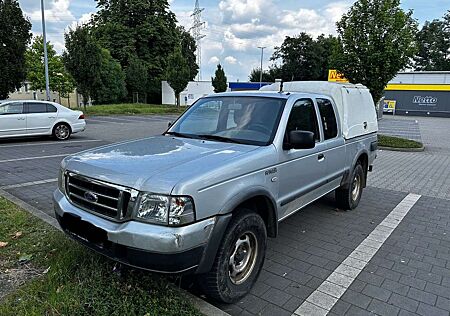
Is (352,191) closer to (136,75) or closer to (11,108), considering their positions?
(11,108)

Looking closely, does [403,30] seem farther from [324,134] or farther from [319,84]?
[324,134]

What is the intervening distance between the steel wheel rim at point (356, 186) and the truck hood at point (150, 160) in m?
3.18

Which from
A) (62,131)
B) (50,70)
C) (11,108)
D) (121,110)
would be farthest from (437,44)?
(11,108)

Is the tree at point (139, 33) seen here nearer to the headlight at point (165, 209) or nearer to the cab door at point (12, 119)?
the cab door at point (12, 119)

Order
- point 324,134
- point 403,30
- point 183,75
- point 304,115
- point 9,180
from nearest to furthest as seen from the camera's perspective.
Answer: point 304,115 → point 324,134 → point 9,180 → point 403,30 → point 183,75

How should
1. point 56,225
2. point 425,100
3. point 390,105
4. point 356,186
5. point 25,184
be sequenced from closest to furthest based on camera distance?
point 56,225 < point 356,186 < point 25,184 < point 425,100 < point 390,105

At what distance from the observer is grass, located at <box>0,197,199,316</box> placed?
9.02 feet

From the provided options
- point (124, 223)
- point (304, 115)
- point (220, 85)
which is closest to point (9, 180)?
point (124, 223)

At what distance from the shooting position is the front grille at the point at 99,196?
2602 mm

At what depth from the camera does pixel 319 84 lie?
536 centimetres

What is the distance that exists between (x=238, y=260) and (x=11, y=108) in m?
11.5

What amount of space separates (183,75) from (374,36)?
922 inches

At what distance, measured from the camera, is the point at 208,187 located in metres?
2.65

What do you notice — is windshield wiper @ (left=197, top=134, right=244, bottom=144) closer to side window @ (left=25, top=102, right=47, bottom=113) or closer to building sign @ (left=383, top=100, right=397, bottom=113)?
side window @ (left=25, top=102, right=47, bottom=113)
